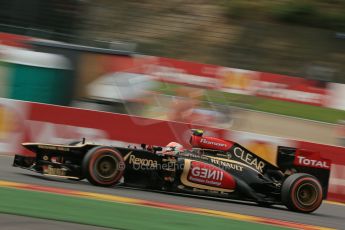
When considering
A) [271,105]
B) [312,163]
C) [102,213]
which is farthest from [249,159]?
[271,105]

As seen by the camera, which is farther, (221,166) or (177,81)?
(177,81)

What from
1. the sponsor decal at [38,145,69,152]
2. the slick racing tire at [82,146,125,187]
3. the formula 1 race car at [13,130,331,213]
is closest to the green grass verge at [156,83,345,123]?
the formula 1 race car at [13,130,331,213]

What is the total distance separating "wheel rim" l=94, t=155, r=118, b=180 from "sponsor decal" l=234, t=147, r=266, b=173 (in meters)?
1.74

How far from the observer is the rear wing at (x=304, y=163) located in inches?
385

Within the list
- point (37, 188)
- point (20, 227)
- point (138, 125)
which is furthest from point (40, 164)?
point (138, 125)

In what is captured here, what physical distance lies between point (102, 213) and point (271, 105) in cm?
938

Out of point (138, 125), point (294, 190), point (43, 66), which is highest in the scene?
point (43, 66)

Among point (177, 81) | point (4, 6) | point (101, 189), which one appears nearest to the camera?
point (101, 189)

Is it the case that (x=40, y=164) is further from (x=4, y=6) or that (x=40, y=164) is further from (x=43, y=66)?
(x=4, y=6)

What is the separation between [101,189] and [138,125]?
4.41m

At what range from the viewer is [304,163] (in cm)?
985

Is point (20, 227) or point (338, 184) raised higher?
point (338, 184)

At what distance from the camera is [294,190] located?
9.49m

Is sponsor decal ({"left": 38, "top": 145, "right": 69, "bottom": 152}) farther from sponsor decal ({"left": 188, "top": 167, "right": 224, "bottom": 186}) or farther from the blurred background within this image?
the blurred background
